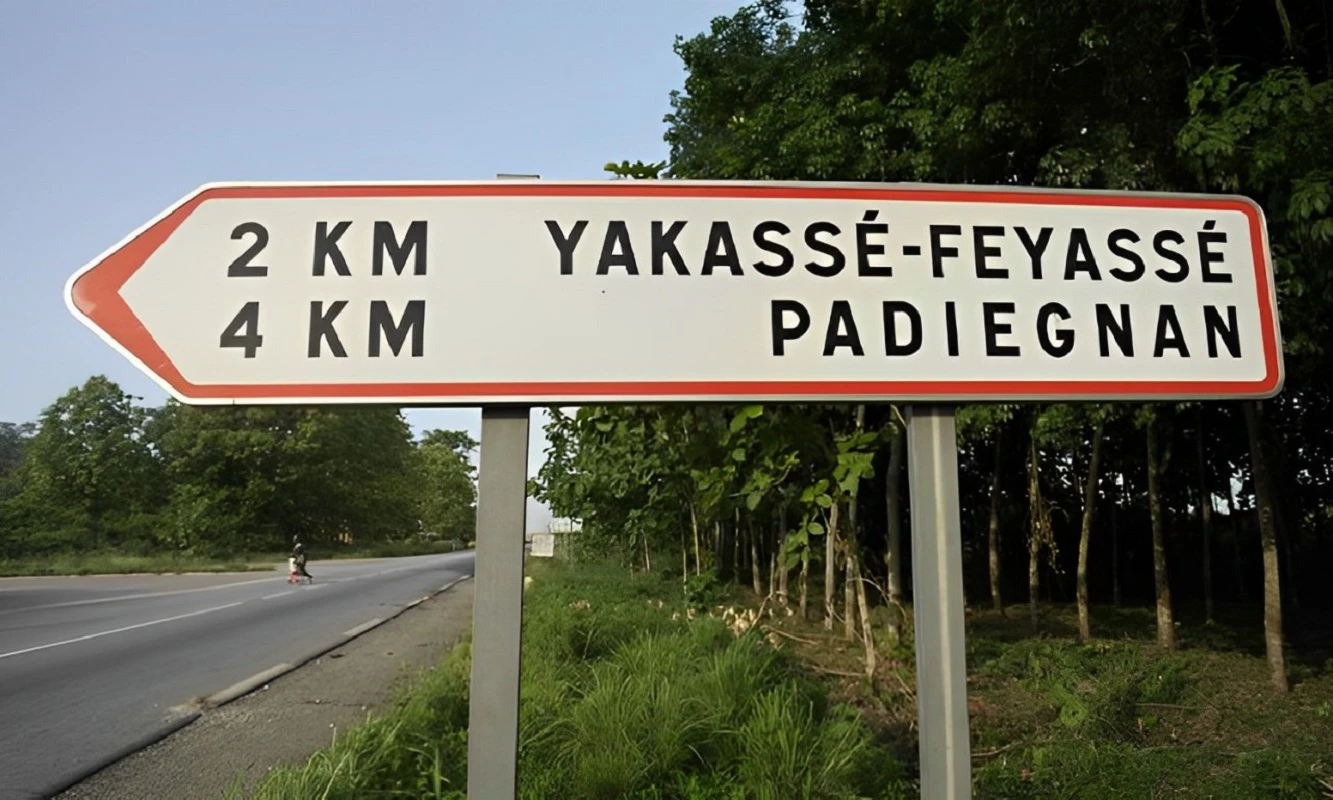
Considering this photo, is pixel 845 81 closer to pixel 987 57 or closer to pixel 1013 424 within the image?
pixel 987 57

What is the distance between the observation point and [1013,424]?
1164cm

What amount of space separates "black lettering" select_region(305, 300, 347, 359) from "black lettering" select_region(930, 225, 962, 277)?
1019 millimetres

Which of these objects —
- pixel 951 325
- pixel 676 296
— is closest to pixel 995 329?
pixel 951 325

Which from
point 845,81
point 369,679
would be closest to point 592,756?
point 369,679

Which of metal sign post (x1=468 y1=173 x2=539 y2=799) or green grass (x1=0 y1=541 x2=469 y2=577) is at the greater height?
metal sign post (x1=468 y1=173 x2=539 y2=799)

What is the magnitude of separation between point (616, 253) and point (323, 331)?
51 cm

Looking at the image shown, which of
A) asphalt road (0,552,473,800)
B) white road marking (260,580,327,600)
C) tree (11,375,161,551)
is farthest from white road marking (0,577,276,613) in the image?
tree (11,375,161,551)

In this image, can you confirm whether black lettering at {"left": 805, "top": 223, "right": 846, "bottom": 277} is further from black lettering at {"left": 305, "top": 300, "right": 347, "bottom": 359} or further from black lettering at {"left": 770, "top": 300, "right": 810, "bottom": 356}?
black lettering at {"left": 305, "top": 300, "right": 347, "bottom": 359}

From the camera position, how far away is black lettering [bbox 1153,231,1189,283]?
4.89ft

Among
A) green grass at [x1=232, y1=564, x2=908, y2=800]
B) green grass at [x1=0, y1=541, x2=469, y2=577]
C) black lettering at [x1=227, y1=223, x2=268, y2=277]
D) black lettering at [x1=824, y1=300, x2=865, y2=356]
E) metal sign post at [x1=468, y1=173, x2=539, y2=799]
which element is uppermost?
black lettering at [x1=227, y1=223, x2=268, y2=277]

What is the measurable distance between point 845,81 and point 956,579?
766cm

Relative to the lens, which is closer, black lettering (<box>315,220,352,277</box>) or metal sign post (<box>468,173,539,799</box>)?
metal sign post (<box>468,173,539,799</box>)

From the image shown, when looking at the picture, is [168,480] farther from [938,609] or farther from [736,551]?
[938,609]

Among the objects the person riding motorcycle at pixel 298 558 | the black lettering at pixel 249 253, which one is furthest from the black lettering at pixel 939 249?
the person riding motorcycle at pixel 298 558
